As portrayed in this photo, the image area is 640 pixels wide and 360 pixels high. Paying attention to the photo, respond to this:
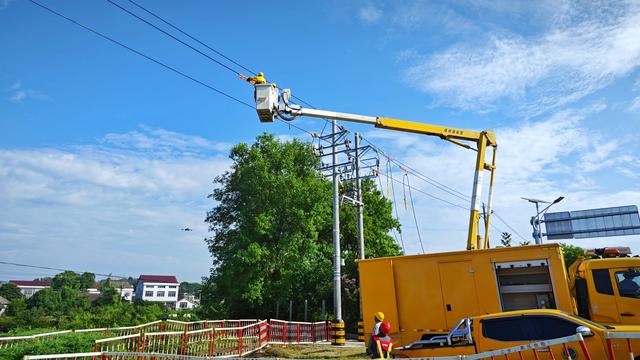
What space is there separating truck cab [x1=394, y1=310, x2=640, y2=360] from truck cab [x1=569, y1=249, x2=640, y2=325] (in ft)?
8.22

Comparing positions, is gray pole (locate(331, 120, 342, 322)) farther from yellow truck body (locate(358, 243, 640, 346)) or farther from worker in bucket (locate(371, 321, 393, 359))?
worker in bucket (locate(371, 321, 393, 359))

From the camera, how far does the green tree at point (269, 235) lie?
82.7 feet

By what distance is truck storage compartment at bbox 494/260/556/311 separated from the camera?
998 centimetres

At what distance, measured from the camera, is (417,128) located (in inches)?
567

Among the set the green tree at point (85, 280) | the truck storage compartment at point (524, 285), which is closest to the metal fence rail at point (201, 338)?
the truck storage compartment at point (524, 285)

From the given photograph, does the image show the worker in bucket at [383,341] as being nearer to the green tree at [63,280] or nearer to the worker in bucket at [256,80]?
the worker in bucket at [256,80]

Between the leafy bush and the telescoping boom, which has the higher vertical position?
the telescoping boom

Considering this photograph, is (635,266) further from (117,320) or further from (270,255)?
(117,320)

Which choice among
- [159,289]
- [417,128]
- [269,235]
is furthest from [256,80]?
[159,289]

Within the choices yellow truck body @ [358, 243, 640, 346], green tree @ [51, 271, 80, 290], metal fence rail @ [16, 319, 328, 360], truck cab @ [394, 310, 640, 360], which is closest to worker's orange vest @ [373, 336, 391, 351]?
truck cab @ [394, 310, 640, 360]

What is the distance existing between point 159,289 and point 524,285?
122 m

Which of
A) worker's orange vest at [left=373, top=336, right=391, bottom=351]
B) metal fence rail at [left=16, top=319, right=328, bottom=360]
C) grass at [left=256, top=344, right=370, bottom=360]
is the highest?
worker's orange vest at [left=373, top=336, right=391, bottom=351]

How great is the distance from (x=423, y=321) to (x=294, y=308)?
20.7 metres

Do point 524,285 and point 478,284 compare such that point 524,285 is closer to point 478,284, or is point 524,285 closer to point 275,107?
point 478,284
